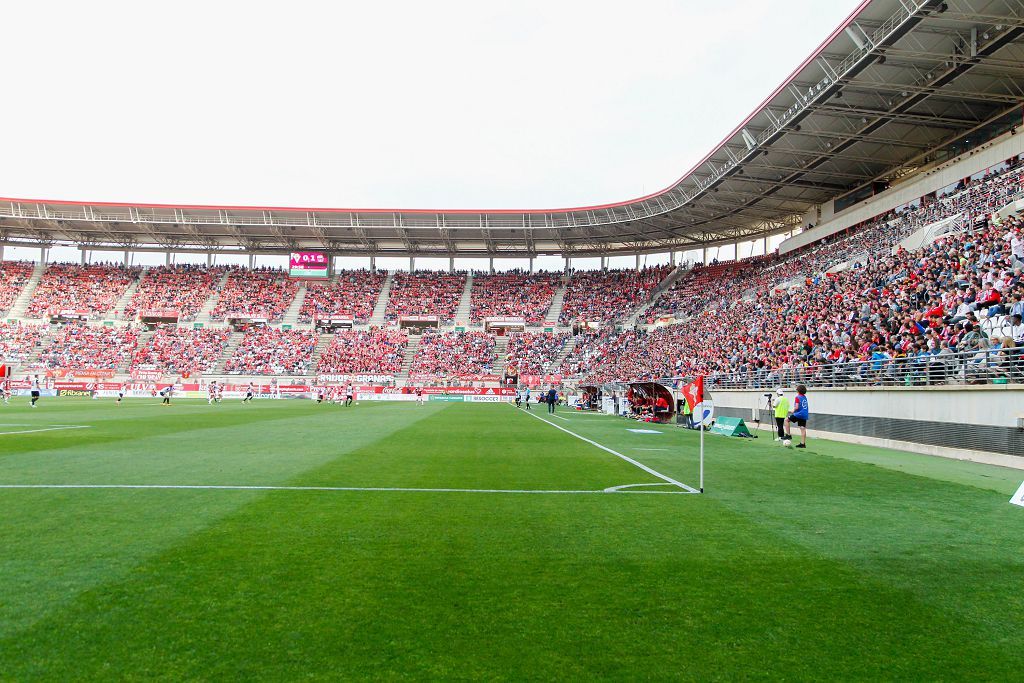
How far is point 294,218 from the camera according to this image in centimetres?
6744

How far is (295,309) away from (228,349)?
8668 millimetres

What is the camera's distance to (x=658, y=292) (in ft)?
221

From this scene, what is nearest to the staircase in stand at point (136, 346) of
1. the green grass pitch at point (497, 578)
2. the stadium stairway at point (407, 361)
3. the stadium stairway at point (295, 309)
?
the stadium stairway at point (295, 309)

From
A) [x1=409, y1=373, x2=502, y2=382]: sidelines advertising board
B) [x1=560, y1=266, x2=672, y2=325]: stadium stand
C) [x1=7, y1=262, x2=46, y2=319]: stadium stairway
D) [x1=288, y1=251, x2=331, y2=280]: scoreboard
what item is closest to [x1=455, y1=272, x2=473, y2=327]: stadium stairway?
[x1=409, y1=373, x2=502, y2=382]: sidelines advertising board

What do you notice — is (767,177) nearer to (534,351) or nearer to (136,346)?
(534,351)

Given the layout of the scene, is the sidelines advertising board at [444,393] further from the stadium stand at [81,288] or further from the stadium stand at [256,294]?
the stadium stand at [81,288]

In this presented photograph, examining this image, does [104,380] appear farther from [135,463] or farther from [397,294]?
[135,463]

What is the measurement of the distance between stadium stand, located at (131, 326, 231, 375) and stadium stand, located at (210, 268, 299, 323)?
10.5 feet

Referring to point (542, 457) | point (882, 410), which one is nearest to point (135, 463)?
point (542, 457)

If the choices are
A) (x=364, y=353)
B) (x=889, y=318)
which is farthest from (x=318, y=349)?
(x=889, y=318)

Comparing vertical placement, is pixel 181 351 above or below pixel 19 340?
below

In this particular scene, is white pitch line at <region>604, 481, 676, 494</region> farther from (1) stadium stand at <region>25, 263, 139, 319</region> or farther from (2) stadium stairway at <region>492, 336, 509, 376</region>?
(1) stadium stand at <region>25, 263, 139, 319</region>

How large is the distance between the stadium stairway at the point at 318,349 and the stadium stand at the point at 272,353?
0.99 ft

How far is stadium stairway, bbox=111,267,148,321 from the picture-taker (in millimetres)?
69250
